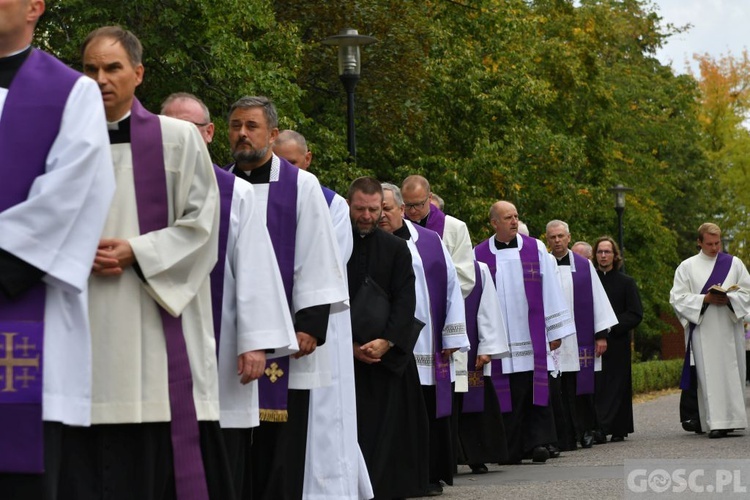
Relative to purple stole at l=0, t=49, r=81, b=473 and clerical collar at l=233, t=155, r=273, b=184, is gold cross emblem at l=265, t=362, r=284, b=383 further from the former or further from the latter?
purple stole at l=0, t=49, r=81, b=473

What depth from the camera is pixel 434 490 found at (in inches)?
446

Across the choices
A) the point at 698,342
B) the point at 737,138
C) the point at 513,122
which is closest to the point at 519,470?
the point at 698,342

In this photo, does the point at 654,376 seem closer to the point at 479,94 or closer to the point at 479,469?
the point at 479,94

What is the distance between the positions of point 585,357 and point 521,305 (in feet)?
8.12

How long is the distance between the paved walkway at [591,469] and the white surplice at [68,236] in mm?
5529

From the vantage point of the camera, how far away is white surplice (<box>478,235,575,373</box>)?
1499 centimetres

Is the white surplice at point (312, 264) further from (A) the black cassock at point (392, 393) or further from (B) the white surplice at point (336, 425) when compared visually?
(A) the black cassock at point (392, 393)

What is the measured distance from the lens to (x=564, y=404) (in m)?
16.9

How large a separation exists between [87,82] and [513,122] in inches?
999

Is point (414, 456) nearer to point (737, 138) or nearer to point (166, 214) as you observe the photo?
point (166, 214)

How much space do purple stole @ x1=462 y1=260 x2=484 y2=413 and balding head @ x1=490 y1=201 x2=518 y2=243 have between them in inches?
46.8

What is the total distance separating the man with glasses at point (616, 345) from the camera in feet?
58.2

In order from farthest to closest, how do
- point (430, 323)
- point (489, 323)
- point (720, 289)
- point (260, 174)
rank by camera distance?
point (720, 289) → point (489, 323) → point (430, 323) → point (260, 174)

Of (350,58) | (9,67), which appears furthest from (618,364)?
(9,67)
